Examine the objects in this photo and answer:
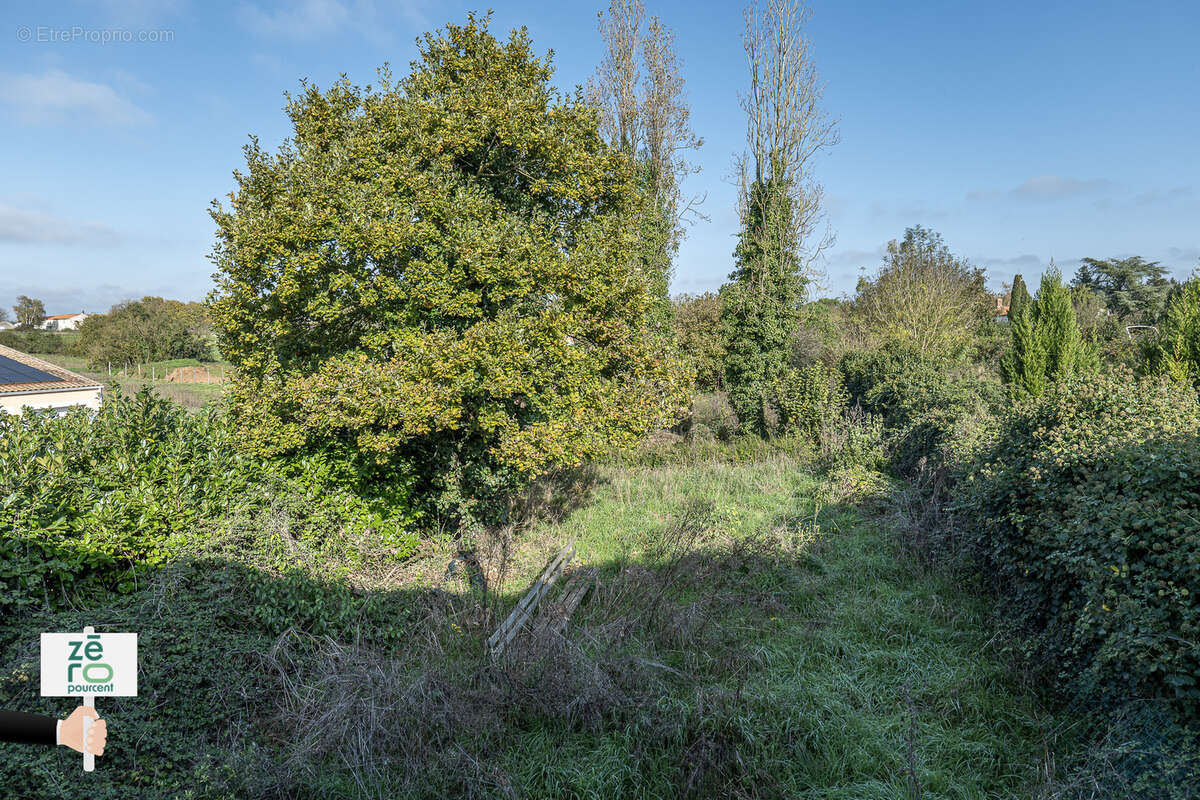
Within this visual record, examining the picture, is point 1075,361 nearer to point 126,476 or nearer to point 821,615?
point 821,615

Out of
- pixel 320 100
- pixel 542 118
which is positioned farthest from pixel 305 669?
pixel 320 100

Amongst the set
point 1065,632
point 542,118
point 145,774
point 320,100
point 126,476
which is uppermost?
point 320,100

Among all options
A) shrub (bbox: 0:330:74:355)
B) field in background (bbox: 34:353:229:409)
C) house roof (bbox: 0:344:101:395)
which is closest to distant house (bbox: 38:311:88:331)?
shrub (bbox: 0:330:74:355)

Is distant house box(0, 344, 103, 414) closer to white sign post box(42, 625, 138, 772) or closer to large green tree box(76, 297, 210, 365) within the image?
large green tree box(76, 297, 210, 365)

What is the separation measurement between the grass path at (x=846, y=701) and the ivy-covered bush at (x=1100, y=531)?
0.58 meters

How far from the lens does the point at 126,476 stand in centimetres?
549

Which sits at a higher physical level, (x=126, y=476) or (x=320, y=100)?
(x=320, y=100)

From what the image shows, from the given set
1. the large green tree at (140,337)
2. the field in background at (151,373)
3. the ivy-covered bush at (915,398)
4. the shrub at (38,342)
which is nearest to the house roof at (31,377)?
the field in background at (151,373)

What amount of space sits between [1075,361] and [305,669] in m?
17.6

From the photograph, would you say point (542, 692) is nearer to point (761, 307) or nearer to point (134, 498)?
point (134, 498)

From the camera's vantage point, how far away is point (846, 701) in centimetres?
426

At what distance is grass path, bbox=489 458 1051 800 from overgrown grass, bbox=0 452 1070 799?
0.02m

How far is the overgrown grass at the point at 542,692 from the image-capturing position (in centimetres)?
353

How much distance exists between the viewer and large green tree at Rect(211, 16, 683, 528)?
21.4ft
